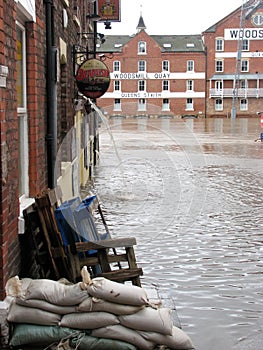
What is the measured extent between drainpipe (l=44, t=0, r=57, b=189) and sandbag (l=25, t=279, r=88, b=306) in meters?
2.87

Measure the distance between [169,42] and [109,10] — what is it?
5116 centimetres

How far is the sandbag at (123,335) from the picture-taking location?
13.6 feet

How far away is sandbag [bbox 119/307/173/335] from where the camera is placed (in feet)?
13.7

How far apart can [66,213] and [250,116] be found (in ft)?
203

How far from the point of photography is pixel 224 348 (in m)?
4.77

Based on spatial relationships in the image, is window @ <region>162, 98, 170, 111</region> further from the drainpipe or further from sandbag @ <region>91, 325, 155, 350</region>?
sandbag @ <region>91, 325, 155, 350</region>

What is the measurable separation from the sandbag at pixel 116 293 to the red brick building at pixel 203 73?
60.8 metres

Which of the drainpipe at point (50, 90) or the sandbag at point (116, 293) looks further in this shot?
the drainpipe at point (50, 90)

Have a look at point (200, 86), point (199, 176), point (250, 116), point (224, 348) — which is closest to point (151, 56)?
point (200, 86)

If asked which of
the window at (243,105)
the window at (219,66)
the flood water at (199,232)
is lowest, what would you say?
the flood water at (199,232)

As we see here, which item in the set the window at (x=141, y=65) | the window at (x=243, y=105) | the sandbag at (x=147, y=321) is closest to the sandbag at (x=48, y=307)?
the sandbag at (x=147, y=321)

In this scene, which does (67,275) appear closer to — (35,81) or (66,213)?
(66,213)

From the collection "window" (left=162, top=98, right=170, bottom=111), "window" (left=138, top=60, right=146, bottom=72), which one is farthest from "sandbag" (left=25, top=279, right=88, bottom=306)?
"window" (left=138, top=60, right=146, bottom=72)

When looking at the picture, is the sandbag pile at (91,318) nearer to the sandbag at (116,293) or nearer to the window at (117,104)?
the sandbag at (116,293)
